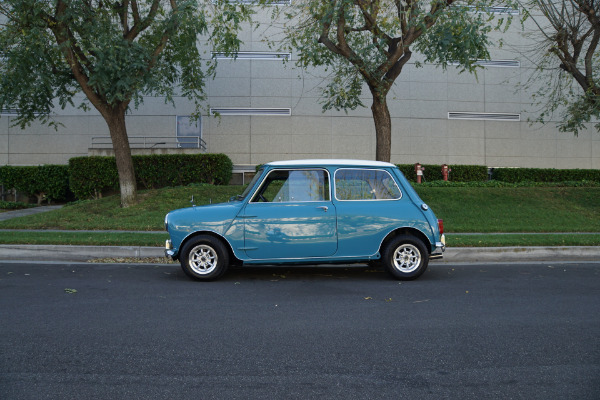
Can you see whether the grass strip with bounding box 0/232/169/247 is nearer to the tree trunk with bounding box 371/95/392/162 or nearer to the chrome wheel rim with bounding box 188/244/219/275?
the chrome wheel rim with bounding box 188/244/219/275

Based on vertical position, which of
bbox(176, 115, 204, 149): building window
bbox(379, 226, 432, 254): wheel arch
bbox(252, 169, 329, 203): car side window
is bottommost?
bbox(379, 226, 432, 254): wheel arch

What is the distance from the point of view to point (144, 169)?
19156 mm

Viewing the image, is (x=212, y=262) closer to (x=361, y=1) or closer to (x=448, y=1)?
(x=361, y=1)

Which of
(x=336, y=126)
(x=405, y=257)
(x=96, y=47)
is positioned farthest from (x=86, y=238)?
(x=336, y=126)

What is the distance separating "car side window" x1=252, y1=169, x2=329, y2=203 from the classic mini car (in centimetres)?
1

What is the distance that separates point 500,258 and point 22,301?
26.2 feet

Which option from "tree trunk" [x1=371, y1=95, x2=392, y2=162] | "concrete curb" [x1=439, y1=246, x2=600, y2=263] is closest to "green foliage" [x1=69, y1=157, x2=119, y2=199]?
"tree trunk" [x1=371, y1=95, x2=392, y2=162]

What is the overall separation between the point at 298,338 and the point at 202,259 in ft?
10.3

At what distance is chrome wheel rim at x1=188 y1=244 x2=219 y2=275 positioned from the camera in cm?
734

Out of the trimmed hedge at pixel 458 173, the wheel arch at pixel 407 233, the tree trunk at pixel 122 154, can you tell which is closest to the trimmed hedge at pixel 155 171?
the tree trunk at pixel 122 154

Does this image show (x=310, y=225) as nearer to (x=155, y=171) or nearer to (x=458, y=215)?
(x=458, y=215)

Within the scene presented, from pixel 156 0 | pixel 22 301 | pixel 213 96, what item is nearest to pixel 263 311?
pixel 22 301

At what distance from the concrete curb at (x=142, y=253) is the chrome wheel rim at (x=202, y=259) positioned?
239cm

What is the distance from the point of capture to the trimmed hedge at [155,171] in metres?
18.9
